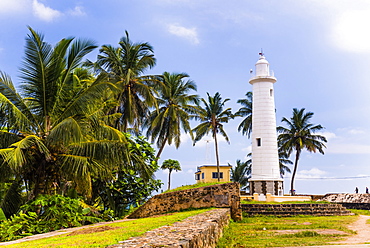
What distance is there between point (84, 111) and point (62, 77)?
157 centimetres

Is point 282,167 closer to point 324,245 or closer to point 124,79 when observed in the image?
point 124,79

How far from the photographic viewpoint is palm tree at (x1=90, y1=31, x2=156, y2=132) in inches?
912

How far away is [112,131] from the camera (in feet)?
49.4

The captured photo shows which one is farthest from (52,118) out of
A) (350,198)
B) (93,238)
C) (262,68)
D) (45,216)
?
(350,198)

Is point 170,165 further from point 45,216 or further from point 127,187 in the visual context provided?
point 45,216

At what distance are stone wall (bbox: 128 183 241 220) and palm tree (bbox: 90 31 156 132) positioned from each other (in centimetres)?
830

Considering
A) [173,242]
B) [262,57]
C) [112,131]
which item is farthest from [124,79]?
[173,242]

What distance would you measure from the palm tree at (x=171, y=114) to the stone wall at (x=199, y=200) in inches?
496

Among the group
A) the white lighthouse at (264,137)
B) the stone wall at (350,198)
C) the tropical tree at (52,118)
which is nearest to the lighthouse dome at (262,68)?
the white lighthouse at (264,137)

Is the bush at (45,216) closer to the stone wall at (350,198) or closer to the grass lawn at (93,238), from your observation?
the grass lawn at (93,238)

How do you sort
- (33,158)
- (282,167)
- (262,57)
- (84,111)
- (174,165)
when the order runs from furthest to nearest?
(282,167) → (174,165) → (262,57) → (84,111) → (33,158)

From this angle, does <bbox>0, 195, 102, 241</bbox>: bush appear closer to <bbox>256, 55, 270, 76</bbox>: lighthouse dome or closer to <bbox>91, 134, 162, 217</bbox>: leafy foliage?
<bbox>91, 134, 162, 217</bbox>: leafy foliage

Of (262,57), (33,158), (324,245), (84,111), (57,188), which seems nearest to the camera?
(324,245)

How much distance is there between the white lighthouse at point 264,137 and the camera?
2886 cm
